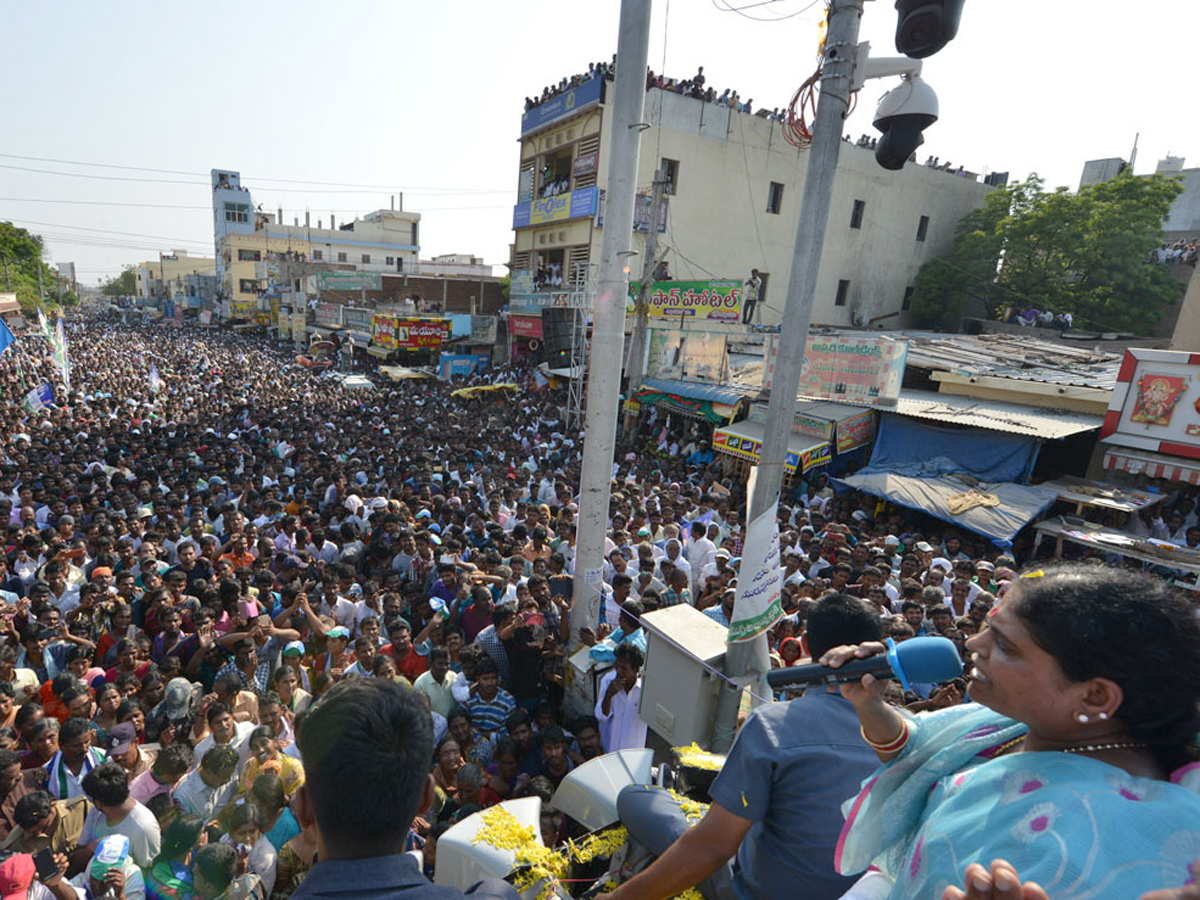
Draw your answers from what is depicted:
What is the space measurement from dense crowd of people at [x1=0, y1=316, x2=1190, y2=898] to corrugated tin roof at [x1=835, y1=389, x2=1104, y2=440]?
2.30m

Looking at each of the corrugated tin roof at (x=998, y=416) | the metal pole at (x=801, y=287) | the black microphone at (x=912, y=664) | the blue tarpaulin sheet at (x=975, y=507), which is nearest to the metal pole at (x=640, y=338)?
the corrugated tin roof at (x=998, y=416)

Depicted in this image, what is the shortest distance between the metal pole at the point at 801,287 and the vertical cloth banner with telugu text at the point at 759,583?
0.27ft

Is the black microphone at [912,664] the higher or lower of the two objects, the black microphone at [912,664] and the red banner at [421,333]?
the higher

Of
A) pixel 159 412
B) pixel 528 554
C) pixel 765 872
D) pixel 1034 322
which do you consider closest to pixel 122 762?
pixel 765 872

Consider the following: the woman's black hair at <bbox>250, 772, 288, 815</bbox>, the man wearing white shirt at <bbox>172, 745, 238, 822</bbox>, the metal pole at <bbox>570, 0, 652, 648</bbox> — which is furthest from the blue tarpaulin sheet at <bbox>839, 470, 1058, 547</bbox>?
the man wearing white shirt at <bbox>172, 745, 238, 822</bbox>

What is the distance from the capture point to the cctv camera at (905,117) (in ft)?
11.2

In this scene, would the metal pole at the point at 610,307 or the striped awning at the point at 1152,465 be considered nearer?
the metal pole at the point at 610,307

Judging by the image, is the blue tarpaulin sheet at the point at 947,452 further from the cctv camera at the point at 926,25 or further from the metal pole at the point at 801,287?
the cctv camera at the point at 926,25

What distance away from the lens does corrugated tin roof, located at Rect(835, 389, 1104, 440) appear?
11734 millimetres

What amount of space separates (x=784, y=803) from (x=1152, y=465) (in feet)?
43.2

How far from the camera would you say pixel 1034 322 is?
2334 cm

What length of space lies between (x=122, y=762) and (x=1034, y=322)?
2807 centimetres

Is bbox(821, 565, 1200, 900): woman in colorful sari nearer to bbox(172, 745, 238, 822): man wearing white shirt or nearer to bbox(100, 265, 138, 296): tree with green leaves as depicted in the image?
bbox(172, 745, 238, 822): man wearing white shirt

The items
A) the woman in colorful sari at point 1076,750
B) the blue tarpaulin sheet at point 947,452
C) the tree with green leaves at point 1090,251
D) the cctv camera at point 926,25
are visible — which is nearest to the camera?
the woman in colorful sari at point 1076,750
